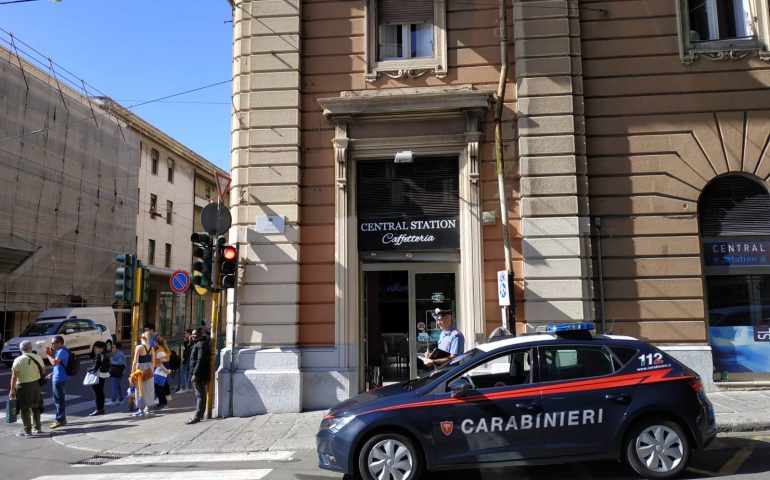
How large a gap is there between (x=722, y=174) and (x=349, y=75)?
748 centimetres

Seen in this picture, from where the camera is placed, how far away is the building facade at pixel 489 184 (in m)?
10.4

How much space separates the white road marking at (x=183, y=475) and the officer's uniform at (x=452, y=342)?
10.3 ft

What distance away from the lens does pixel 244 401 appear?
33.4 ft

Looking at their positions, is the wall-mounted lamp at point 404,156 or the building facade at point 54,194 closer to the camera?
the wall-mounted lamp at point 404,156

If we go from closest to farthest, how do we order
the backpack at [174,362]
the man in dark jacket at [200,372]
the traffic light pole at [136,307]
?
the man in dark jacket at [200,372] → the traffic light pole at [136,307] → the backpack at [174,362]

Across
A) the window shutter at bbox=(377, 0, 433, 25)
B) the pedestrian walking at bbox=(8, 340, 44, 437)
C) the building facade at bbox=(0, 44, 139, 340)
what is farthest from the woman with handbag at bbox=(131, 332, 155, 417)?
the building facade at bbox=(0, 44, 139, 340)

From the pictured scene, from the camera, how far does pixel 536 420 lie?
5715 mm

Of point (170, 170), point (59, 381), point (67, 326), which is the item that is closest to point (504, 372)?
point (59, 381)

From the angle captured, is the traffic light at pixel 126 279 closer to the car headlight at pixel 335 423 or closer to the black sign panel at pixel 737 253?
the car headlight at pixel 335 423

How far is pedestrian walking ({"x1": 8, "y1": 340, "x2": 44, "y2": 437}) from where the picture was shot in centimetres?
954

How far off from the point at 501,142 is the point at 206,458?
7481 mm

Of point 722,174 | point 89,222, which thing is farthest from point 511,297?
point 89,222

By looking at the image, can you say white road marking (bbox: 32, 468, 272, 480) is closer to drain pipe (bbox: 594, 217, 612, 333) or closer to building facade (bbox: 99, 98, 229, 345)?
drain pipe (bbox: 594, 217, 612, 333)

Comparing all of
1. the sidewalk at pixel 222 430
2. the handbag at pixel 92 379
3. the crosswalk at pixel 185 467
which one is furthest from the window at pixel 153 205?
the crosswalk at pixel 185 467
